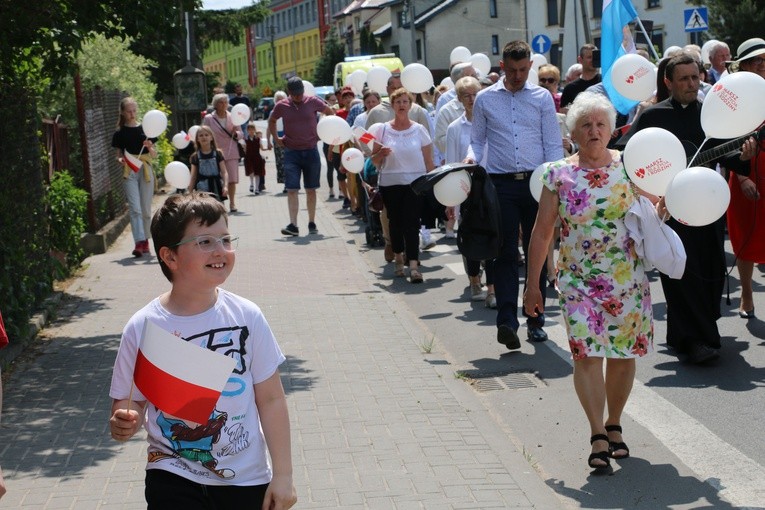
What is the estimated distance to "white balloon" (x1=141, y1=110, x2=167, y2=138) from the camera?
51.5ft

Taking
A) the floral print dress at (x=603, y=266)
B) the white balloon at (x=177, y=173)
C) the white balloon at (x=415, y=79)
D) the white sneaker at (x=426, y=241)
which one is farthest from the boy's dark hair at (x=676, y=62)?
the white balloon at (x=177, y=173)

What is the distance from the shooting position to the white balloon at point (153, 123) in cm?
1570

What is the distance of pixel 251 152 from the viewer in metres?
25.9

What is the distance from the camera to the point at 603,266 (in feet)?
20.8

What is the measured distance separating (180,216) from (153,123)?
12270mm

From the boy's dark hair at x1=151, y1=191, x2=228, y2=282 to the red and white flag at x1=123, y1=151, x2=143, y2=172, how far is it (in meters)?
12.1

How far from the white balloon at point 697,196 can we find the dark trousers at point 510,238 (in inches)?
101


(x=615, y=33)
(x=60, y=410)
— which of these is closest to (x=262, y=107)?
(x=615, y=33)

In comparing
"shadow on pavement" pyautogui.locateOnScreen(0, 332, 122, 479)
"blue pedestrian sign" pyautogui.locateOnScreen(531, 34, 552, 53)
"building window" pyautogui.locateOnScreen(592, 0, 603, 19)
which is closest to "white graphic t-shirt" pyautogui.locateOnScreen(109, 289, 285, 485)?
"shadow on pavement" pyautogui.locateOnScreen(0, 332, 122, 479)

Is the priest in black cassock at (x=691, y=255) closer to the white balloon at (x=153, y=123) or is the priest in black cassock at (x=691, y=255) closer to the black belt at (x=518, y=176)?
the black belt at (x=518, y=176)

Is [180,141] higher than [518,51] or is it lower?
lower

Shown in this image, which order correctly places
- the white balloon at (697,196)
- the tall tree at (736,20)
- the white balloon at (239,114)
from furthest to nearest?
the tall tree at (736,20) < the white balloon at (239,114) < the white balloon at (697,196)

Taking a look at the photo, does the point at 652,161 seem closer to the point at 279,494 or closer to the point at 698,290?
the point at 698,290

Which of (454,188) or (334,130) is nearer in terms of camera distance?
(454,188)
